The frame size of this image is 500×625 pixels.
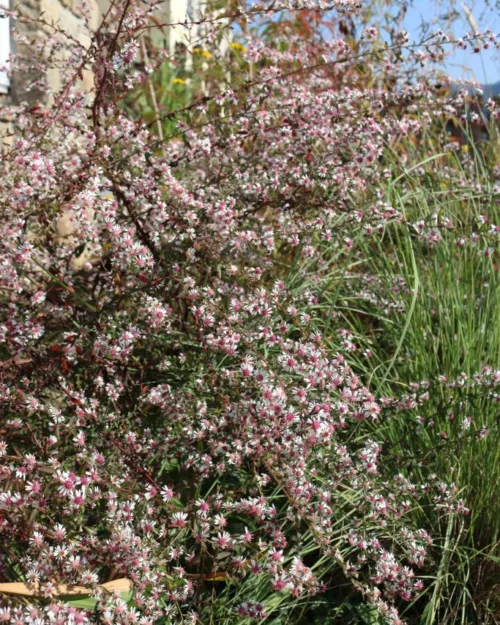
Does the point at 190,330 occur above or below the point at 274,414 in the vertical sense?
above

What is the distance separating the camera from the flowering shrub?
1938mm

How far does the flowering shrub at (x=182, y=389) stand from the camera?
1.94 m

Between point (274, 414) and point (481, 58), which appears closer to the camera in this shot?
point (274, 414)

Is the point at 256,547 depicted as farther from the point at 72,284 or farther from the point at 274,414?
the point at 72,284

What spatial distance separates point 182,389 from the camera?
2.38 metres

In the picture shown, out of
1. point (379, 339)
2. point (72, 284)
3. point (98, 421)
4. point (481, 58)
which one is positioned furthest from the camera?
point (481, 58)

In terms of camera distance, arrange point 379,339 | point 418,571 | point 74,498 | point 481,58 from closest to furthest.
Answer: point 74,498 < point 418,571 < point 379,339 < point 481,58

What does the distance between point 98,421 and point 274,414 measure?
21.5 inches


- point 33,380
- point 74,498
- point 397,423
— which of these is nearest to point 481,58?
point 397,423

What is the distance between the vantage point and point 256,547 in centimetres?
216

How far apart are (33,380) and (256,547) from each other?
847 millimetres

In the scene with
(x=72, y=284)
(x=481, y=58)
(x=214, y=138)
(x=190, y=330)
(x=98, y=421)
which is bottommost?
(x=98, y=421)

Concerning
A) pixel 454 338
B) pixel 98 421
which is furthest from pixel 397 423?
pixel 98 421

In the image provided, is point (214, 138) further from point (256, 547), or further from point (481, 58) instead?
point (481, 58)
